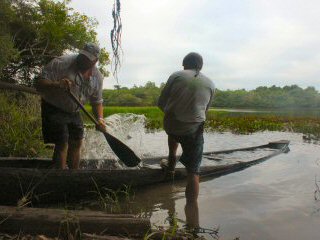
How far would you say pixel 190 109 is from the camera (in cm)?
432

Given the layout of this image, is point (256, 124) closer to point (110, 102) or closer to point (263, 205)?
point (263, 205)

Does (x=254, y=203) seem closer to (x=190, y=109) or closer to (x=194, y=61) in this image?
(x=190, y=109)

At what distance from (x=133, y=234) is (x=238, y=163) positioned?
13.3 feet

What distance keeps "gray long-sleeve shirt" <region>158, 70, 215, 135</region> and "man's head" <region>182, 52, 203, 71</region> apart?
4.1 inches

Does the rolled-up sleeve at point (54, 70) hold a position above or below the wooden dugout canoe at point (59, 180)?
above

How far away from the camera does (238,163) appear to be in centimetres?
668

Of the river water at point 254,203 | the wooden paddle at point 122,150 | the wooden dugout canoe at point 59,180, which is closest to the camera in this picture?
the wooden dugout canoe at point 59,180

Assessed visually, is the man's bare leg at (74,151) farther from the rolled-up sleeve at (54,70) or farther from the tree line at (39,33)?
the tree line at (39,33)

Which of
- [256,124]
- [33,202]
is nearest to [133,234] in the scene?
[33,202]

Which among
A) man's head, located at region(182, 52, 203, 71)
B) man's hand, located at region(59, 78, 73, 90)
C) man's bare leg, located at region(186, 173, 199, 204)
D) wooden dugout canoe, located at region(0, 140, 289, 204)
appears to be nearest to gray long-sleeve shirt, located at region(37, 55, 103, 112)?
man's hand, located at region(59, 78, 73, 90)

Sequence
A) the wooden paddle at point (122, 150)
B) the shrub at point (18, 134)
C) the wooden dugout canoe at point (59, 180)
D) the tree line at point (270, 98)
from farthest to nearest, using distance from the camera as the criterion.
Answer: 1. the tree line at point (270, 98)
2. the shrub at point (18, 134)
3. the wooden paddle at point (122, 150)
4. the wooden dugout canoe at point (59, 180)

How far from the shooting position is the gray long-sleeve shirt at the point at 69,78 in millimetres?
4055

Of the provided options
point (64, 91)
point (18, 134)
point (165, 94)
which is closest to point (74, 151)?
point (64, 91)

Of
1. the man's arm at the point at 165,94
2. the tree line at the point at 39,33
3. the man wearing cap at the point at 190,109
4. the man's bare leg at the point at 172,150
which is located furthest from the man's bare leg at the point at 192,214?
the tree line at the point at 39,33
